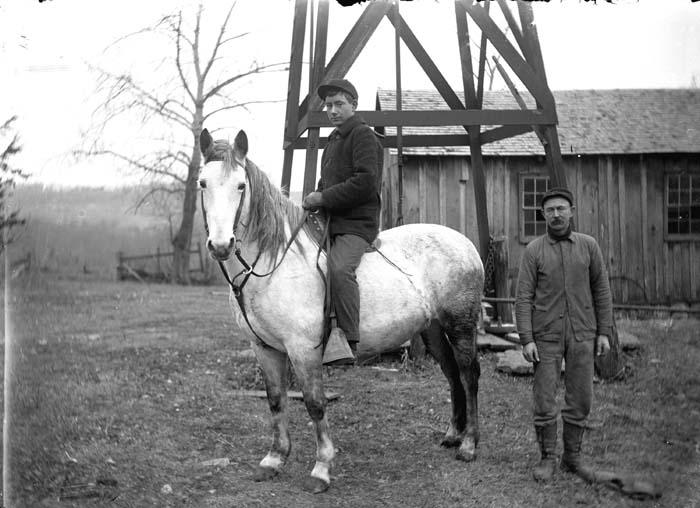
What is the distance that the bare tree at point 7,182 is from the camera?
2641 millimetres

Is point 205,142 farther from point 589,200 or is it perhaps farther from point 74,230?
point 589,200

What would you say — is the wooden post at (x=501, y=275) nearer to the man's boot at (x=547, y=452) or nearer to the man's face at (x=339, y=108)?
the man's boot at (x=547, y=452)

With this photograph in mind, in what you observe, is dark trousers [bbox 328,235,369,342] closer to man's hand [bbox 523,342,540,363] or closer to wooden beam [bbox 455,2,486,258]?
man's hand [bbox 523,342,540,363]

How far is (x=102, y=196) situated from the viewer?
3865mm

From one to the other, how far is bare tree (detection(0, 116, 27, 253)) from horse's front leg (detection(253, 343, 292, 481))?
7.63 feet

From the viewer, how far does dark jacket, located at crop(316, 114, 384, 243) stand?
4.47 metres

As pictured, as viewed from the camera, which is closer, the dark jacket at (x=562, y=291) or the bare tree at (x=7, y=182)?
the bare tree at (x=7, y=182)

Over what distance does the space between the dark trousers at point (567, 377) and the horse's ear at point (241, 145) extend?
262cm

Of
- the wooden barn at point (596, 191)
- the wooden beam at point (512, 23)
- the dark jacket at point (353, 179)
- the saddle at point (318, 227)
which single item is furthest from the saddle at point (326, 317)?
the wooden barn at point (596, 191)

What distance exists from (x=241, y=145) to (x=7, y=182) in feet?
5.60

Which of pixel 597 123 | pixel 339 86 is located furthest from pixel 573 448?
pixel 597 123

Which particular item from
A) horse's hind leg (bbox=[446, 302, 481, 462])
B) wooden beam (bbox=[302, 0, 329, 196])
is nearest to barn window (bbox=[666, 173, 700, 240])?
horse's hind leg (bbox=[446, 302, 481, 462])

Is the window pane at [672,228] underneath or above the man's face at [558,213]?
above

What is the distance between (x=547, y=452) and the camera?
14.8ft
